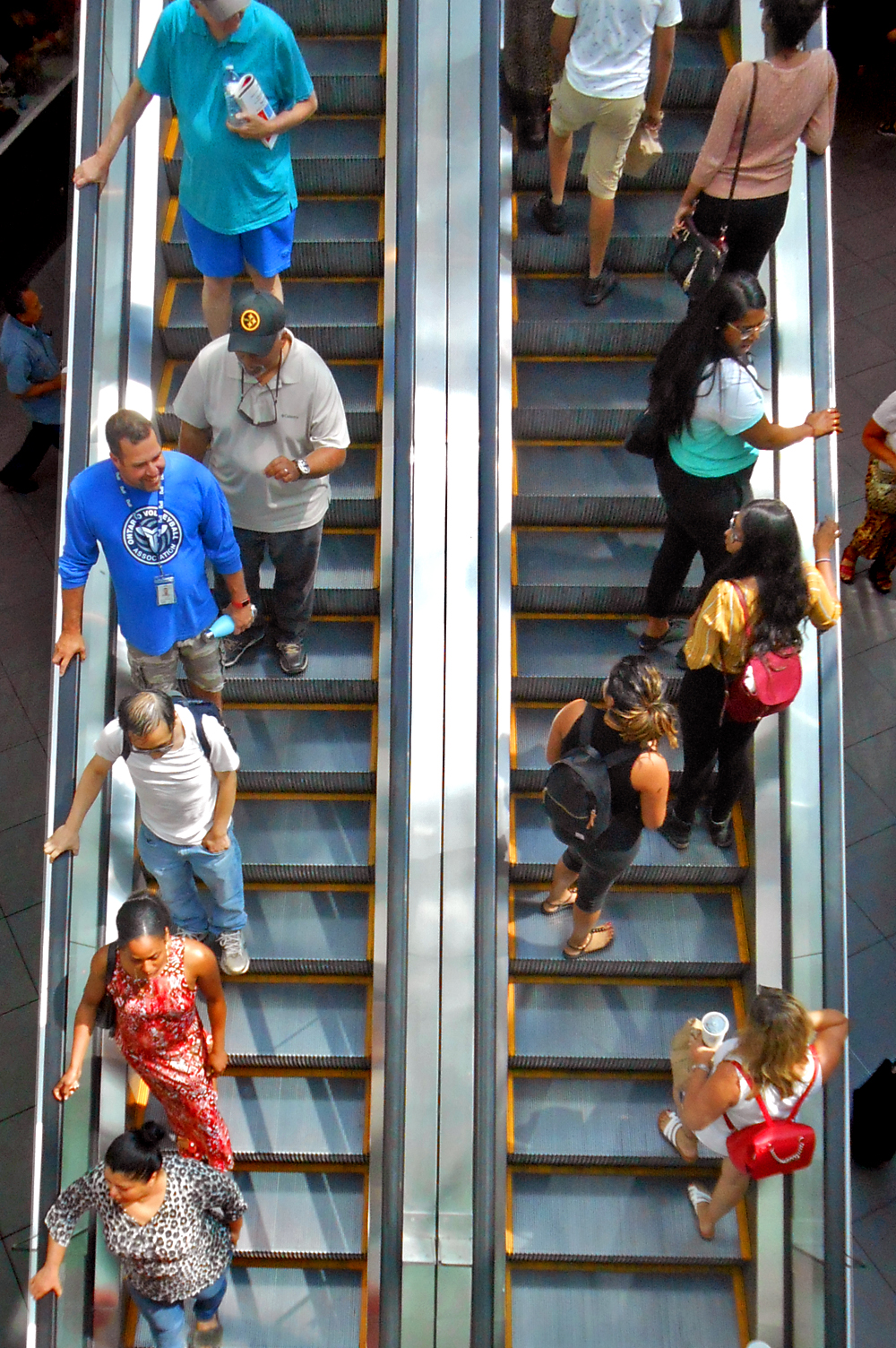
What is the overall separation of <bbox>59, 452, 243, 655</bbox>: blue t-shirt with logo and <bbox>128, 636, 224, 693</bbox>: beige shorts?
0.26ft

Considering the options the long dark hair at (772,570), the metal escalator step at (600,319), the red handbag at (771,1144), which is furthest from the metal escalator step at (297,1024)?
the metal escalator step at (600,319)

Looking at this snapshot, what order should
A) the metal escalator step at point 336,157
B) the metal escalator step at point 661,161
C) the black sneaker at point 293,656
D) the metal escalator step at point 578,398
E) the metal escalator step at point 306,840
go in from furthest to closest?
the metal escalator step at point 336,157 < the metal escalator step at point 661,161 < the metal escalator step at point 578,398 < the black sneaker at point 293,656 < the metal escalator step at point 306,840

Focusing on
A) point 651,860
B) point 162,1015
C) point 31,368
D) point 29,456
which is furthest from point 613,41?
point 29,456

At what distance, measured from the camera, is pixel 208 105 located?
4.80 m

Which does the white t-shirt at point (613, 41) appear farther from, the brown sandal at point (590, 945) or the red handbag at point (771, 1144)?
the red handbag at point (771, 1144)

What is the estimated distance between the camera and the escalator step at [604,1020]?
16.9 feet

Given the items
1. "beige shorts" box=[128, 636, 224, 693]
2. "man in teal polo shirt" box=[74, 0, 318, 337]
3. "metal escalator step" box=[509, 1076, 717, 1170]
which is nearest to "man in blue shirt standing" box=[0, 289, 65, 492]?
"man in teal polo shirt" box=[74, 0, 318, 337]

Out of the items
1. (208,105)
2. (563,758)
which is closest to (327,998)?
(563,758)

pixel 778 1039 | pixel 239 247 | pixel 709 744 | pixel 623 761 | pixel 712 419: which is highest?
pixel 239 247

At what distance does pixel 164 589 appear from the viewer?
4.51 m

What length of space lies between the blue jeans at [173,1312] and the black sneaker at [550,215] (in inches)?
172

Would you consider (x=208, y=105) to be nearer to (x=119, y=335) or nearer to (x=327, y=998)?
(x=119, y=335)

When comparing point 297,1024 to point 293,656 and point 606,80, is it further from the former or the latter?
point 606,80

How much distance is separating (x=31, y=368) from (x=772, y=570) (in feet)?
17.9
